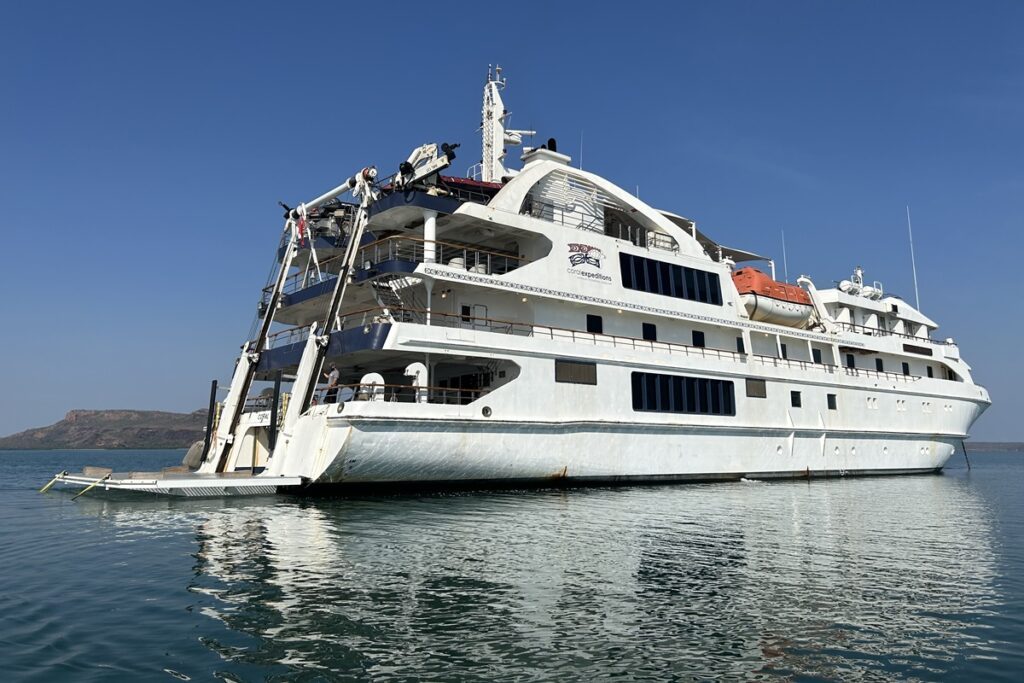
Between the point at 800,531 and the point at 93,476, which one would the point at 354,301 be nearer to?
the point at 93,476

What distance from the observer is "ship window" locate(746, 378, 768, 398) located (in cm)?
2509

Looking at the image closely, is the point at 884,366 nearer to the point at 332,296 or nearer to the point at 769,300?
the point at 769,300

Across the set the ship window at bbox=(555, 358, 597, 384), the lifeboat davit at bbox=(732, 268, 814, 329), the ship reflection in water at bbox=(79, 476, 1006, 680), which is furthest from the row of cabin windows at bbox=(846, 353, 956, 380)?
the ship reflection in water at bbox=(79, 476, 1006, 680)

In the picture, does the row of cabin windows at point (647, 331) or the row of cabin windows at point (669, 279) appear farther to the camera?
the row of cabin windows at point (669, 279)

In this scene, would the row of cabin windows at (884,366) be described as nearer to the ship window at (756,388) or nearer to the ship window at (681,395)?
the ship window at (756,388)

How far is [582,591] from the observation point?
8.54m

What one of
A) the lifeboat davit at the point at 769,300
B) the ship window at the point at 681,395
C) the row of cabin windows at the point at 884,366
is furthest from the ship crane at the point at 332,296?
the row of cabin windows at the point at 884,366

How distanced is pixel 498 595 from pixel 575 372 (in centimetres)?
1274

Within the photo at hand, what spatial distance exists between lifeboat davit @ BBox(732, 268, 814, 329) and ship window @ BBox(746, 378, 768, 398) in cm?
278

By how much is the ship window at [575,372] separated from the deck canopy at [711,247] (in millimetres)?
8223

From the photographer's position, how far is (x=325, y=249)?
890 inches

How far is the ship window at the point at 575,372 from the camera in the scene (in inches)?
805

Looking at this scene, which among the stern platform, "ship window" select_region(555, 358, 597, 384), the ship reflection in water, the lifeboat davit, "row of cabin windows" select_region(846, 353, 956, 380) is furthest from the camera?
"row of cabin windows" select_region(846, 353, 956, 380)

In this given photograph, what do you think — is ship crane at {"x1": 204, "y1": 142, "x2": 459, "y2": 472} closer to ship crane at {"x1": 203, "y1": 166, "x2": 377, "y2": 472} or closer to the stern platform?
ship crane at {"x1": 203, "y1": 166, "x2": 377, "y2": 472}
